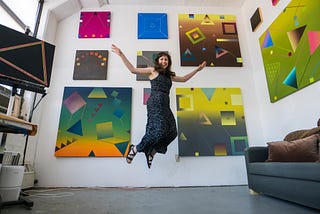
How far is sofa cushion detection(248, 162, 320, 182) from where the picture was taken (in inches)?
46.8

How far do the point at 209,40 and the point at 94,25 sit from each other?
206 cm

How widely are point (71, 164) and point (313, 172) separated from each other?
266 centimetres

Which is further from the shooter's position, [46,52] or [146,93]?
[146,93]

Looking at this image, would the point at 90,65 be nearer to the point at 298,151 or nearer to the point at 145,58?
the point at 145,58

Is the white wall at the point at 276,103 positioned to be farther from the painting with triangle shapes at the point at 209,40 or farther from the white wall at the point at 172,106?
the painting with triangle shapes at the point at 209,40

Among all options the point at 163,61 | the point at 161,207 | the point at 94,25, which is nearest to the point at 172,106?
the point at 163,61

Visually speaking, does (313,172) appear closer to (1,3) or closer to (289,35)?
(289,35)

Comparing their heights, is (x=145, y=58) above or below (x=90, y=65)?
above

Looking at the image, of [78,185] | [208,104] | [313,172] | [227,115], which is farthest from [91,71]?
[313,172]

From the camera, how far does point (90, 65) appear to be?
297 cm

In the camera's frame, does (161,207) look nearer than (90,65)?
Yes

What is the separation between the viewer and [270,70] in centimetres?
261

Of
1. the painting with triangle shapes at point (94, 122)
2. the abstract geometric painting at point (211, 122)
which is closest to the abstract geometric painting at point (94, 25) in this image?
the painting with triangle shapes at point (94, 122)

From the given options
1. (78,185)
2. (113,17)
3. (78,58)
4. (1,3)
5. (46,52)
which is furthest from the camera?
(113,17)
